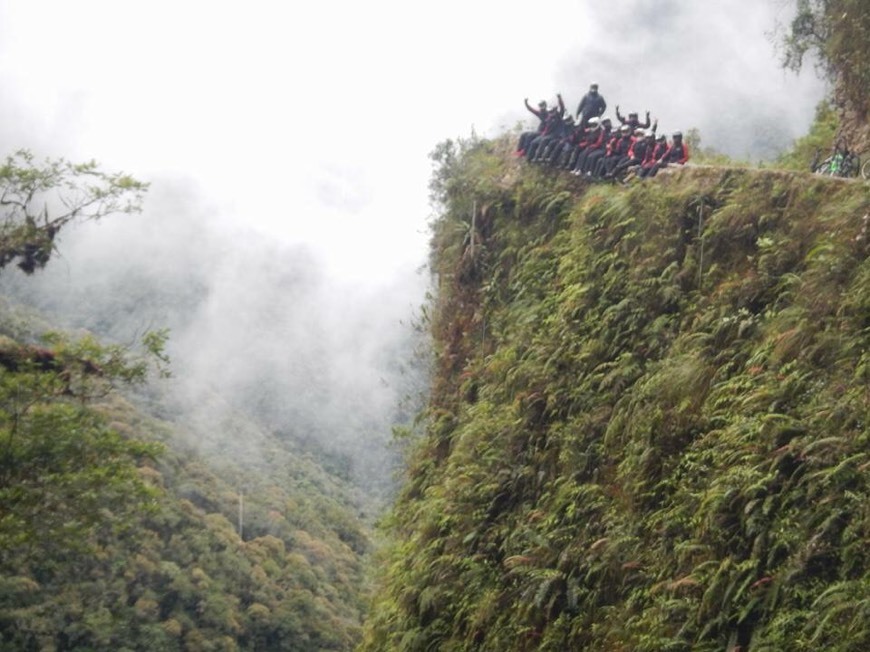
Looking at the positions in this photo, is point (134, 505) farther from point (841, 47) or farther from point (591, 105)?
point (841, 47)

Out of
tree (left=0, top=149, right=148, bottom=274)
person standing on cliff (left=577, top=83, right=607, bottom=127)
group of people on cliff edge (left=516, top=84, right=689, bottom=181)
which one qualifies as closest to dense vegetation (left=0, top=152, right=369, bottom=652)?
tree (left=0, top=149, right=148, bottom=274)

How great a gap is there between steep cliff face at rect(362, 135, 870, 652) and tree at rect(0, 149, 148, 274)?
6.16m

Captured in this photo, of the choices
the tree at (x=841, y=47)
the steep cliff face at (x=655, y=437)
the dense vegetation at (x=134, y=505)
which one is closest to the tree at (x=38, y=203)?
the dense vegetation at (x=134, y=505)

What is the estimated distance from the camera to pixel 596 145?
16312 mm

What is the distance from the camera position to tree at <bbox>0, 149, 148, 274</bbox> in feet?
45.0

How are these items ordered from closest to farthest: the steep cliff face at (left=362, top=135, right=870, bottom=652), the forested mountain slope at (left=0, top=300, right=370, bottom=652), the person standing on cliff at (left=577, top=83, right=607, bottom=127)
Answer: the steep cliff face at (left=362, top=135, right=870, bottom=652) < the forested mountain slope at (left=0, top=300, right=370, bottom=652) < the person standing on cliff at (left=577, top=83, right=607, bottom=127)

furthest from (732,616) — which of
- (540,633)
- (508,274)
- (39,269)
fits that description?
(39,269)

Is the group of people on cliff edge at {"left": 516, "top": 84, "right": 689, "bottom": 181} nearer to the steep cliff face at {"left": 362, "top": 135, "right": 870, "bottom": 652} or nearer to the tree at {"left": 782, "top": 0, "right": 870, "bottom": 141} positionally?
the steep cliff face at {"left": 362, "top": 135, "right": 870, "bottom": 652}

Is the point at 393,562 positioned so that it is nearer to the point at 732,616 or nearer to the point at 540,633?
the point at 540,633

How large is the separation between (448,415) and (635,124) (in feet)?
18.0

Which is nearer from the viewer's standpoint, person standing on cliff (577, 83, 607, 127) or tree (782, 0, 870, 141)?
tree (782, 0, 870, 141)

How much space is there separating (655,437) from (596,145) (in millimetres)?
7048

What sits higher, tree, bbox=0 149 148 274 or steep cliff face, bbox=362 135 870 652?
tree, bbox=0 149 148 274

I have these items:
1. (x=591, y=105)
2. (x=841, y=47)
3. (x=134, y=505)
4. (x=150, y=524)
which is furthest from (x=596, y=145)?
(x=150, y=524)
